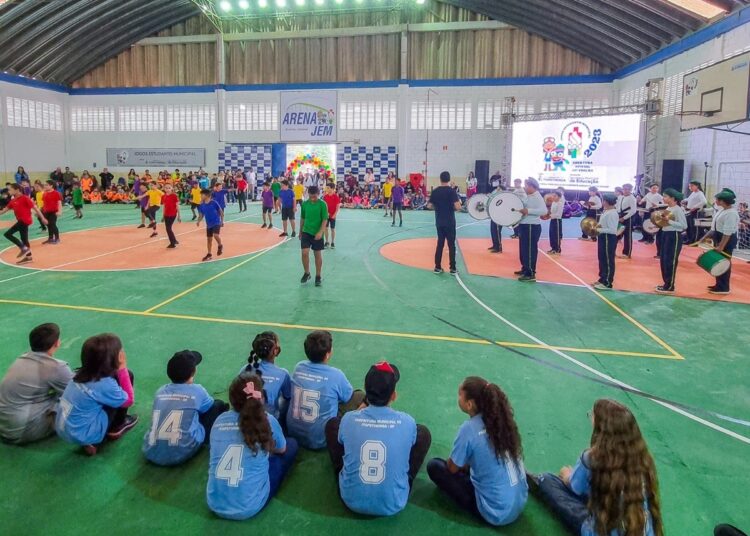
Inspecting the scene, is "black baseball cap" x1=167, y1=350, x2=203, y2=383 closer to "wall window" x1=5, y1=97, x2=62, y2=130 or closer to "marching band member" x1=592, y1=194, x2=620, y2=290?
"marching band member" x1=592, y1=194, x2=620, y2=290

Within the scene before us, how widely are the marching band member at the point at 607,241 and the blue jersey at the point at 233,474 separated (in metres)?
7.90

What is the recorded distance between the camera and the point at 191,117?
3059cm

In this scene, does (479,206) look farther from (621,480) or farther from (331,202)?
(621,480)

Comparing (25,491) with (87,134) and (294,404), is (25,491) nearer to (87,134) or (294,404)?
(294,404)

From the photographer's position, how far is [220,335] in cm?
655

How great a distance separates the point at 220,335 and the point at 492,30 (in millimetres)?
25369

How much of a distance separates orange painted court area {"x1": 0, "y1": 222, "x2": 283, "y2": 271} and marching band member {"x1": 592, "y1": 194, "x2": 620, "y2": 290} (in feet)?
26.1

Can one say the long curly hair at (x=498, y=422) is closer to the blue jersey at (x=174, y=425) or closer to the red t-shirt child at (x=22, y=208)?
the blue jersey at (x=174, y=425)

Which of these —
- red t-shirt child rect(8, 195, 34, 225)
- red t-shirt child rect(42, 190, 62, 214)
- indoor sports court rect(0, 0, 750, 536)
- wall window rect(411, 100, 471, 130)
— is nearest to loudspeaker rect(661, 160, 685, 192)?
indoor sports court rect(0, 0, 750, 536)

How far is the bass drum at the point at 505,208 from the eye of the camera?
1062cm

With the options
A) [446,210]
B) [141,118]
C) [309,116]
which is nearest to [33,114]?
[141,118]

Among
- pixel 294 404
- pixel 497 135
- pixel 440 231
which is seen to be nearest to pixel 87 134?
pixel 497 135

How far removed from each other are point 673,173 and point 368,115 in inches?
631

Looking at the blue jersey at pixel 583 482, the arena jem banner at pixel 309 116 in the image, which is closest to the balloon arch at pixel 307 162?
the arena jem banner at pixel 309 116
